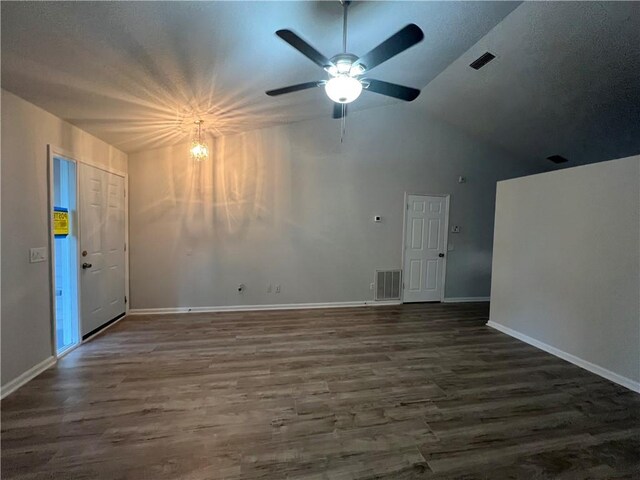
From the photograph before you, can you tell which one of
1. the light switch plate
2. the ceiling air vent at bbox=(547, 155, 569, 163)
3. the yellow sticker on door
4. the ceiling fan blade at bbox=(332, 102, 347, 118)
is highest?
the ceiling air vent at bbox=(547, 155, 569, 163)

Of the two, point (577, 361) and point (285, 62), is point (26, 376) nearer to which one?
point (285, 62)

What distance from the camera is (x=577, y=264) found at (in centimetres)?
286

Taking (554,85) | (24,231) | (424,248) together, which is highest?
(554,85)

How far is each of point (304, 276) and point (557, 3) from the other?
423cm

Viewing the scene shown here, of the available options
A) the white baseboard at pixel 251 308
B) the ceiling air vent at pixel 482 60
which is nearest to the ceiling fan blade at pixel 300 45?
the ceiling air vent at pixel 482 60

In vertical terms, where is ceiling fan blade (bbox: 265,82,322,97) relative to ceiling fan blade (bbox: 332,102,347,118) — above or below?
below

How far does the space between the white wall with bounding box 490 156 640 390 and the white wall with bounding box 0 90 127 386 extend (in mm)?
5352

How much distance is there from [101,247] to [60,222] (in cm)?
64

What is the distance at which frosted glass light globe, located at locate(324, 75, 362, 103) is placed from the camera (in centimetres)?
184

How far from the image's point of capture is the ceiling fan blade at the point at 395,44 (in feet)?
4.89

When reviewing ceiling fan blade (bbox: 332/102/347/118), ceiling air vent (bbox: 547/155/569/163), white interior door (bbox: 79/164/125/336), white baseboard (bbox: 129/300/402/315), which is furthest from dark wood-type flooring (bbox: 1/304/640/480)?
ceiling air vent (bbox: 547/155/569/163)

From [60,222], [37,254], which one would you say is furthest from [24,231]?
[60,222]

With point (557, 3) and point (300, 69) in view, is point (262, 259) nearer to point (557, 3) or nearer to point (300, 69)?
point (300, 69)

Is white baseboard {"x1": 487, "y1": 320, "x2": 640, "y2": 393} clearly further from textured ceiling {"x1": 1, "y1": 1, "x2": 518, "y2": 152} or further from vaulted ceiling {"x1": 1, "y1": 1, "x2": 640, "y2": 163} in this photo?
textured ceiling {"x1": 1, "y1": 1, "x2": 518, "y2": 152}
